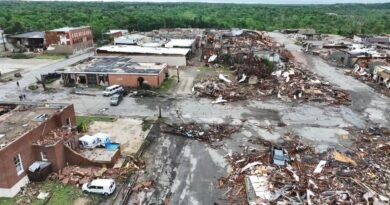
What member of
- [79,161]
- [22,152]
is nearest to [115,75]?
[79,161]

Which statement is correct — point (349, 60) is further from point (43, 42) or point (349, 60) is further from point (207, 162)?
point (43, 42)

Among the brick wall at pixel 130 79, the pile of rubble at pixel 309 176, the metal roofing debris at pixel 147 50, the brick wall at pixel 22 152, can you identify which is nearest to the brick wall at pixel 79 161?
the brick wall at pixel 22 152

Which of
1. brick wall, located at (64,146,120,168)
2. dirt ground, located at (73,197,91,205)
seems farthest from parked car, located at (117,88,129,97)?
dirt ground, located at (73,197,91,205)

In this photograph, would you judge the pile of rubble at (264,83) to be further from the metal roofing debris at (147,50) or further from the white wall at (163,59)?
the metal roofing debris at (147,50)

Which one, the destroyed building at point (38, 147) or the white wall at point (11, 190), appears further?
the destroyed building at point (38, 147)

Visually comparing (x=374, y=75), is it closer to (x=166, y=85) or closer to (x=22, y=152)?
(x=166, y=85)

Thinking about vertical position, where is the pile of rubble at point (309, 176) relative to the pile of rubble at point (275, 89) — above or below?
below

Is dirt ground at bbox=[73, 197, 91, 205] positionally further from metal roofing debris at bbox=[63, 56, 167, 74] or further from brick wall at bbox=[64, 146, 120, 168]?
metal roofing debris at bbox=[63, 56, 167, 74]

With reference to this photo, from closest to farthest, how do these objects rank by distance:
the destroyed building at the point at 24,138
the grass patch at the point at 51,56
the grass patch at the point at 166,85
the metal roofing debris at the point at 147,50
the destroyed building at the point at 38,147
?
the destroyed building at the point at 24,138, the destroyed building at the point at 38,147, the grass patch at the point at 166,85, the metal roofing debris at the point at 147,50, the grass patch at the point at 51,56
